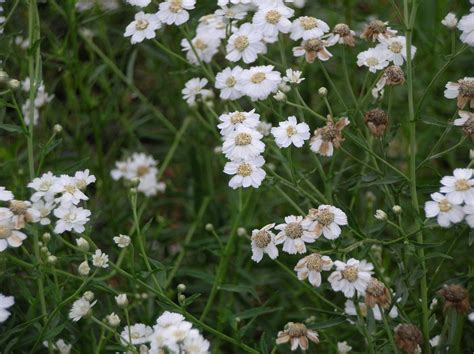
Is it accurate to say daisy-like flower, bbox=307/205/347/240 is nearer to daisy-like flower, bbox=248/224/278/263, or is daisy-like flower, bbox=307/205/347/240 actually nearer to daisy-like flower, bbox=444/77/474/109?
daisy-like flower, bbox=248/224/278/263

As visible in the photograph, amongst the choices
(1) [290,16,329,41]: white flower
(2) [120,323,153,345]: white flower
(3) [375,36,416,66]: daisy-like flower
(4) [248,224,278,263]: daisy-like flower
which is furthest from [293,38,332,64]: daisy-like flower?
(2) [120,323,153,345]: white flower

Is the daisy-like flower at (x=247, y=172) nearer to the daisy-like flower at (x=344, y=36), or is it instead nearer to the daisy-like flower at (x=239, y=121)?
the daisy-like flower at (x=239, y=121)

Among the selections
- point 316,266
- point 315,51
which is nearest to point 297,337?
point 316,266

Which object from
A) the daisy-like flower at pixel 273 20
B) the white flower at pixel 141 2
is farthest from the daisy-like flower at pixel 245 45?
the white flower at pixel 141 2

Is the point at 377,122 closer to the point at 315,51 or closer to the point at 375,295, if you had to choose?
the point at 315,51

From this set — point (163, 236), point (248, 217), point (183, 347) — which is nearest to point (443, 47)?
point (248, 217)

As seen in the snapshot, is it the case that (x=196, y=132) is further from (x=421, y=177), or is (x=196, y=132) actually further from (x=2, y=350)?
(x=2, y=350)

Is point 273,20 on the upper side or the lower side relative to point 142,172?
upper
